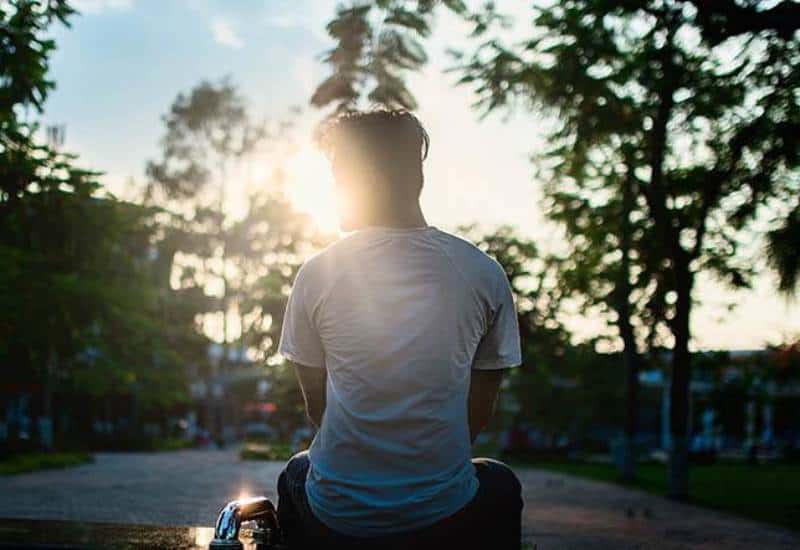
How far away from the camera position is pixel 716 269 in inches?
773

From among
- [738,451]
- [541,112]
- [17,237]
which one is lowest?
[738,451]

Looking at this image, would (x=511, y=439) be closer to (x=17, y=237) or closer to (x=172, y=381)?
(x=172, y=381)

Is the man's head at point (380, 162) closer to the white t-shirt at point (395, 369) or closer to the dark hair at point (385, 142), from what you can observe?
the dark hair at point (385, 142)

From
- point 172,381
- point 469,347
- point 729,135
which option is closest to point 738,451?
point 172,381

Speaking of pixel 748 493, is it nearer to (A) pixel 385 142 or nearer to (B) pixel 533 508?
(B) pixel 533 508

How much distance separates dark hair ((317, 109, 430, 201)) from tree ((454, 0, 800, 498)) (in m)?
6.02

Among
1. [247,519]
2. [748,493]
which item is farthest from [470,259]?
[748,493]

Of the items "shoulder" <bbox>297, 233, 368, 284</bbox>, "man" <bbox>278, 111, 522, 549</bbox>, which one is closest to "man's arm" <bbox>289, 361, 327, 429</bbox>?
"man" <bbox>278, 111, 522, 549</bbox>

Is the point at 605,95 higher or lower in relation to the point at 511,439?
higher

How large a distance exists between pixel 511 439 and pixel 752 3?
139 ft

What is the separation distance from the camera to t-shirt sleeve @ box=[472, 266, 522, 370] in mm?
2492

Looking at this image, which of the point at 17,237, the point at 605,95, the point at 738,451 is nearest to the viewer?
the point at 605,95

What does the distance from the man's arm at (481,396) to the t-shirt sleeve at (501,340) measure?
0.03 meters

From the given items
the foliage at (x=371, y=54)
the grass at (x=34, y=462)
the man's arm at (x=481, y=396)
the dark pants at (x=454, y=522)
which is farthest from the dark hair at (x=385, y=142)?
the grass at (x=34, y=462)
